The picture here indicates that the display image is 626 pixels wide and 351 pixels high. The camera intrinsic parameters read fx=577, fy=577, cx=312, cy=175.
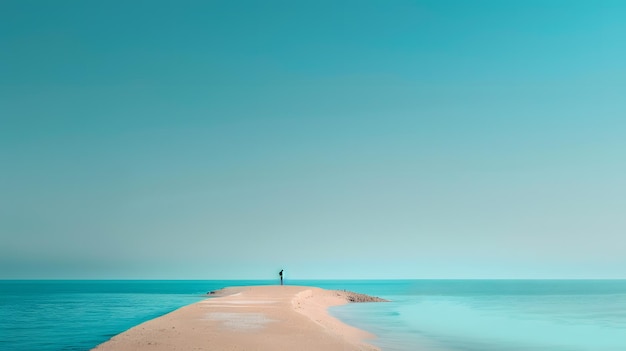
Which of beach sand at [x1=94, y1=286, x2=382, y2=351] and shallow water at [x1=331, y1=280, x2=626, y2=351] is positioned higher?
beach sand at [x1=94, y1=286, x2=382, y2=351]

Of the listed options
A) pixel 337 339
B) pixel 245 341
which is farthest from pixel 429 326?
pixel 245 341

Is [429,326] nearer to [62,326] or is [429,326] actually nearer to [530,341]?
[530,341]

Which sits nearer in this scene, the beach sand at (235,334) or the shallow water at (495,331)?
the beach sand at (235,334)

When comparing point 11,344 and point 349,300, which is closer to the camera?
point 11,344

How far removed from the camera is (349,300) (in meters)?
85.5

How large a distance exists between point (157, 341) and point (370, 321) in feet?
84.8

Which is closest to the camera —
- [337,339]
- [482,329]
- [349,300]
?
[337,339]

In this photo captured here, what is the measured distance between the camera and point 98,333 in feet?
135

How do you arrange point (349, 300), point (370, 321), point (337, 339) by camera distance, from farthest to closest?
1. point (349, 300)
2. point (370, 321)
3. point (337, 339)

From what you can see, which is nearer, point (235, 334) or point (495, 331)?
point (235, 334)

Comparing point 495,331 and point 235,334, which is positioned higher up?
point 235,334

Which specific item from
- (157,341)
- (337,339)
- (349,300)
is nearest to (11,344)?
(157,341)

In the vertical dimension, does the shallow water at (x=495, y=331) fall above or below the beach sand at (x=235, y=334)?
below

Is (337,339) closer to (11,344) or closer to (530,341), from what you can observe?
(530,341)
